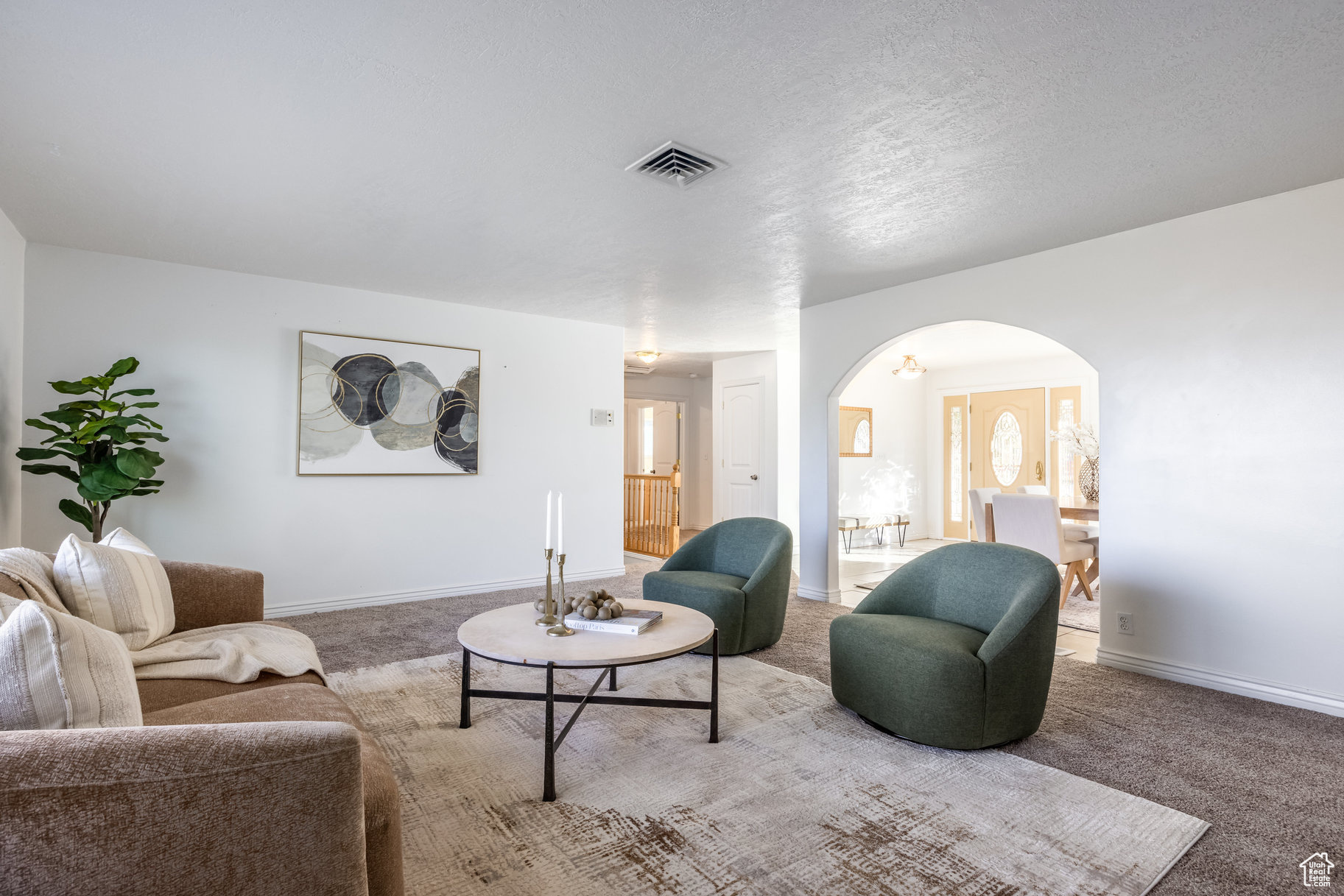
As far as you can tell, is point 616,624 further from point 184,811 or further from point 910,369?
point 910,369

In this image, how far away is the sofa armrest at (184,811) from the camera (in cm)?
94

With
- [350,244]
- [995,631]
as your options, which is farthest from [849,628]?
[350,244]

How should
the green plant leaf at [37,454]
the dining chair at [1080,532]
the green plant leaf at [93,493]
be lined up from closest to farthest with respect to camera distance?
1. the green plant leaf at [37,454]
2. the green plant leaf at [93,493]
3. the dining chair at [1080,532]

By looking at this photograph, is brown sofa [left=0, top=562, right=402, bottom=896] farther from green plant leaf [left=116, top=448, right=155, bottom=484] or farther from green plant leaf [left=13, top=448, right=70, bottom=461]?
green plant leaf [left=13, top=448, right=70, bottom=461]

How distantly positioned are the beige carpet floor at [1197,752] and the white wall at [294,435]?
3.27ft

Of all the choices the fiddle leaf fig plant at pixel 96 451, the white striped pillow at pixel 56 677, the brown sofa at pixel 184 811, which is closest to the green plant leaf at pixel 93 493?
the fiddle leaf fig plant at pixel 96 451

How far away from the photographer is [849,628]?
9.68 feet

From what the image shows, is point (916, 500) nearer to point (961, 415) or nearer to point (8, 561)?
point (961, 415)

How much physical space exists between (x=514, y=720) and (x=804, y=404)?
3345 millimetres

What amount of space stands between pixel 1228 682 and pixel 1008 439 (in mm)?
5425

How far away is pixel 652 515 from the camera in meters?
7.93

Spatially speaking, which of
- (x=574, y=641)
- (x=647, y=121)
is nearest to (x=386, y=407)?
(x=574, y=641)

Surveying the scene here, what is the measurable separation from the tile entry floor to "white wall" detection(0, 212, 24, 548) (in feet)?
16.4

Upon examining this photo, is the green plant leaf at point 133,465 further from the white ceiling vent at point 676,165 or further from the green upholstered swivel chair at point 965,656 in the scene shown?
the green upholstered swivel chair at point 965,656
